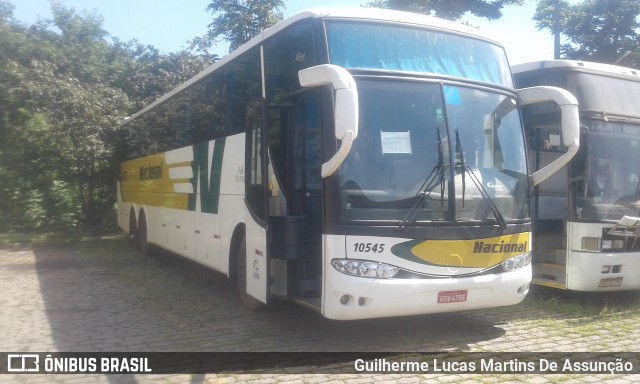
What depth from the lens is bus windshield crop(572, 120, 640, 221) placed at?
8406 mm

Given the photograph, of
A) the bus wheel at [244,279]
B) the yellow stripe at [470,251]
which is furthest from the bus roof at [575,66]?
the bus wheel at [244,279]

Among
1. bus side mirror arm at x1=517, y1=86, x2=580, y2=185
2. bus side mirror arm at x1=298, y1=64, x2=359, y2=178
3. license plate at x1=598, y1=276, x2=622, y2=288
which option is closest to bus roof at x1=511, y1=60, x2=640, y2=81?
bus side mirror arm at x1=517, y1=86, x2=580, y2=185

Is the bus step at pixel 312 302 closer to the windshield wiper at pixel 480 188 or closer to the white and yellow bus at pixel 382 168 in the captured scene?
the white and yellow bus at pixel 382 168

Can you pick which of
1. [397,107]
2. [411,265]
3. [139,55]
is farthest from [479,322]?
[139,55]

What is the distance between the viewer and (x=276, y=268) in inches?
293

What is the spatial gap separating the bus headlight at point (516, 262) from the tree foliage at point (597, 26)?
19.2 metres

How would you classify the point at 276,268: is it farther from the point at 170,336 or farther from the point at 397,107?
the point at 397,107

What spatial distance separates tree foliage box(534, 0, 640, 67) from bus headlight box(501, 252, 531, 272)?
62.9ft

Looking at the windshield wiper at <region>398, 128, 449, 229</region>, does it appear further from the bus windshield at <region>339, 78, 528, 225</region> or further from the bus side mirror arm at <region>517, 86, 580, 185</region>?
Answer: the bus side mirror arm at <region>517, 86, 580, 185</region>

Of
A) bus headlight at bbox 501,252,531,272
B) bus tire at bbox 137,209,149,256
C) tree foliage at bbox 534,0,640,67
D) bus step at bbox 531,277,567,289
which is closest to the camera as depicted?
bus headlight at bbox 501,252,531,272

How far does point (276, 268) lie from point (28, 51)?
21005 mm

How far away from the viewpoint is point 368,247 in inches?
242

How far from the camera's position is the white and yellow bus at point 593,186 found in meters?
8.35

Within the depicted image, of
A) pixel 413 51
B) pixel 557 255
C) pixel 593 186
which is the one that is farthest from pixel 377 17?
pixel 557 255
